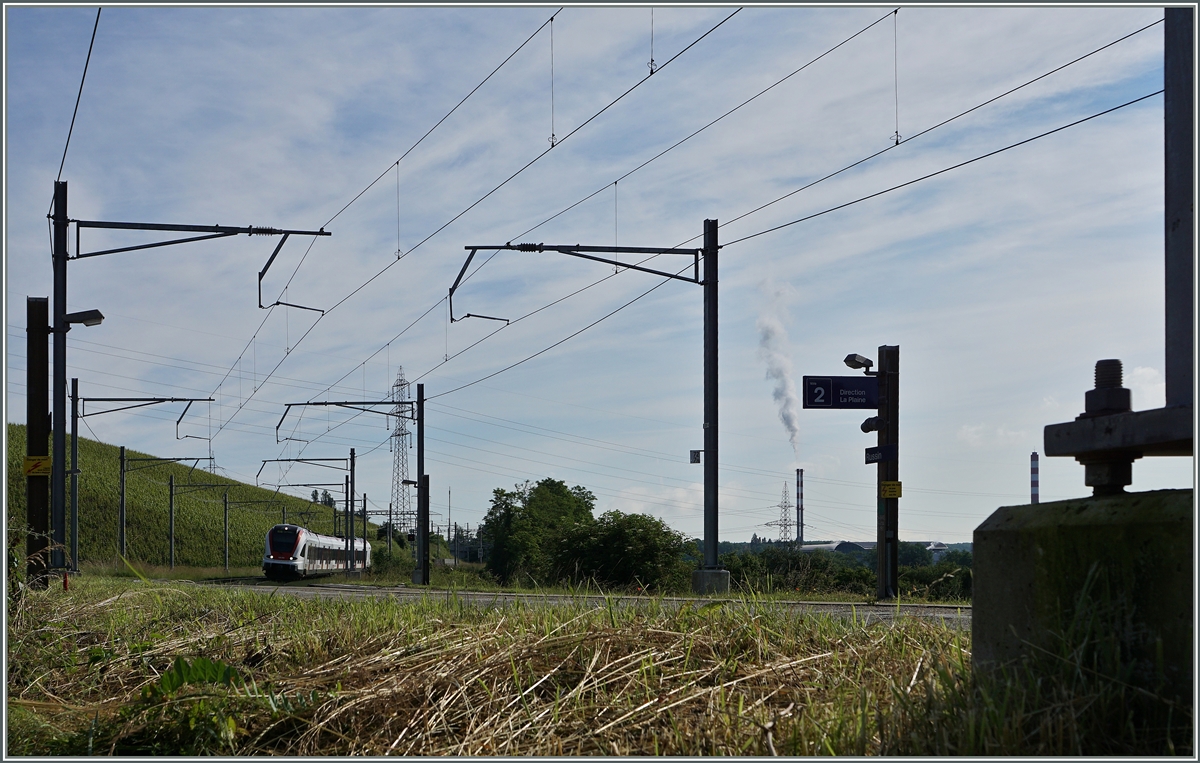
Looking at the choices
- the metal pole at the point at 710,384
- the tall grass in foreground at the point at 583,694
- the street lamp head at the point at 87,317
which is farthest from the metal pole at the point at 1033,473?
the tall grass in foreground at the point at 583,694

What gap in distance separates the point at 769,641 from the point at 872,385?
16.2 meters

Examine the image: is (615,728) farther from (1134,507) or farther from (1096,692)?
(1134,507)

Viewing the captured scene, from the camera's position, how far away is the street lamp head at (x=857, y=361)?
69.4 feet

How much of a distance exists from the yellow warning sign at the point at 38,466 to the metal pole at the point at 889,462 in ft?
49.1

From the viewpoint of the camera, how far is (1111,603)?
349 cm

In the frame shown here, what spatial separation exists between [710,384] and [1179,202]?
51.1 feet

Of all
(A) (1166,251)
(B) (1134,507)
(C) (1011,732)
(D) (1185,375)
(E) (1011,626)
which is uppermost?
(A) (1166,251)

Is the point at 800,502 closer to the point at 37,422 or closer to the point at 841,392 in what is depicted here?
the point at 841,392

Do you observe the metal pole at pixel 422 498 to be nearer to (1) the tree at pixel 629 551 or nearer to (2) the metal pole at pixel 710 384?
(1) the tree at pixel 629 551

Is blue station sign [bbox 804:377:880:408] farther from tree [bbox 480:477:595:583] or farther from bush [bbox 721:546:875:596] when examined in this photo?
tree [bbox 480:477:595:583]

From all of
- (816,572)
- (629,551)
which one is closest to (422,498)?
(629,551)

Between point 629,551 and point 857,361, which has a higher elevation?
point 857,361

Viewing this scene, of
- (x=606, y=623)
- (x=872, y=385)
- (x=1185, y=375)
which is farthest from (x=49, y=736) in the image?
(x=872, y=385)

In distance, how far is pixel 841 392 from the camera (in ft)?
68.3
